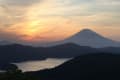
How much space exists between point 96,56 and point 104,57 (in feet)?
10.4

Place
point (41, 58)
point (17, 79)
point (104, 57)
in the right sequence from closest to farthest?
point (17, 79), point (104, 57), point (41, 58)

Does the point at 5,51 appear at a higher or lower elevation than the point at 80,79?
higher

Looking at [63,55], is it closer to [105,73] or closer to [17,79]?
[105,73]

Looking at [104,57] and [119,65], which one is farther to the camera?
[104,57]

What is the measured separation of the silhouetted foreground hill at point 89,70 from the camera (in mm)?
62375

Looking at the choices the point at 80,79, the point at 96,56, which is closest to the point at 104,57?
the point at 96,56

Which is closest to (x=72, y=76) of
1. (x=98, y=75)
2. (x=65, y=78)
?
(x=65, y=78)

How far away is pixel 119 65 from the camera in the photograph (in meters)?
66.2

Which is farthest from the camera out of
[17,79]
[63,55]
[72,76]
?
[63,55]

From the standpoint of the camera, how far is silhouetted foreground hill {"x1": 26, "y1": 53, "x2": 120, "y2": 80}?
205ft

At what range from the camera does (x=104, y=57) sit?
247ft

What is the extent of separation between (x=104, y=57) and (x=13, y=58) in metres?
90.2

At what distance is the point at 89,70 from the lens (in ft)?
220

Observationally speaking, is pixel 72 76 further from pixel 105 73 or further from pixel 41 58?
pixel 41 58
